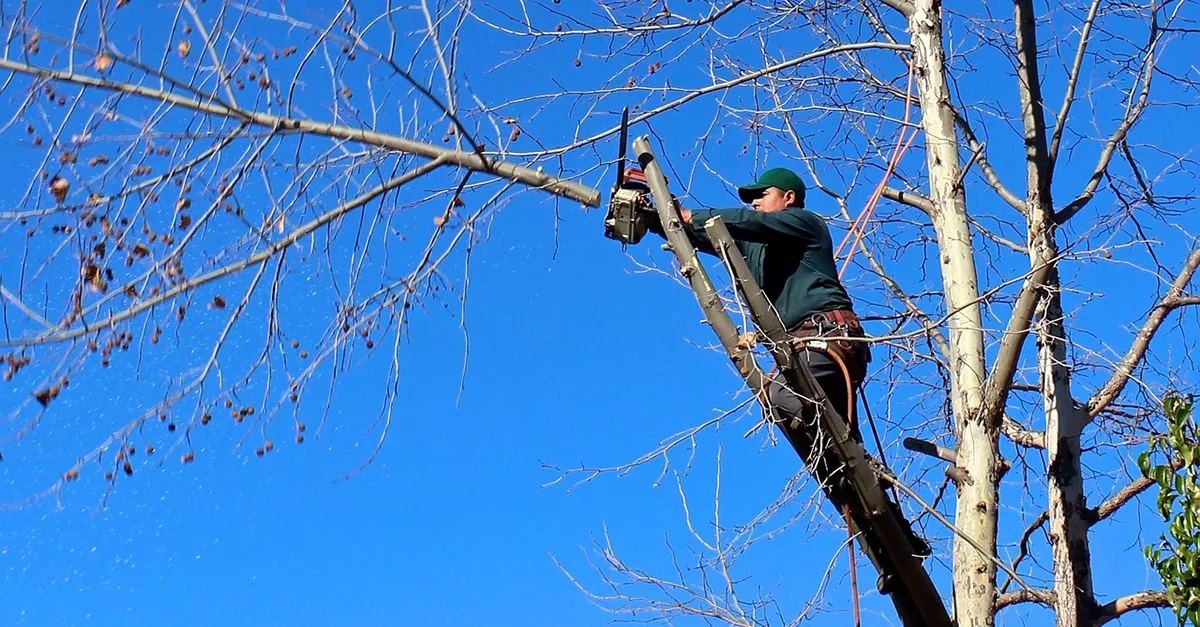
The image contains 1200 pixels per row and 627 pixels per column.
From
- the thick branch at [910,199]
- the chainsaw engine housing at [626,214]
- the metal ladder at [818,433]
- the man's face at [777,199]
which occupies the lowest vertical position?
the metal ladder at [818,433]

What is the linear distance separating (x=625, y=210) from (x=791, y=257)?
931mm

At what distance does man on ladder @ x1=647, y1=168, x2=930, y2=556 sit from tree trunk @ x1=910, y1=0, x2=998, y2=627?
28cm

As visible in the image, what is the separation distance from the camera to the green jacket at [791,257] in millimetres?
5719

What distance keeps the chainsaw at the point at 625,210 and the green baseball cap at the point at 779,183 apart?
1.12 m

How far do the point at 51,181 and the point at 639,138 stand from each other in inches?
90.3

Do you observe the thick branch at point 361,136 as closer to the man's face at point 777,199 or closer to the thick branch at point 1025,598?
the man's face at point 777,199

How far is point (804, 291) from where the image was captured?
5902 millimetres

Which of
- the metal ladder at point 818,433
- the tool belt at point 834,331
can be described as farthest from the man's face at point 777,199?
the metal ladder at point 818,433

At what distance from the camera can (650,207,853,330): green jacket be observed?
18.8ft

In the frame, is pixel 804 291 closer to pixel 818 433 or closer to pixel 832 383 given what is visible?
pixel 832 383

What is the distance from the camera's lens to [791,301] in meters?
5.92

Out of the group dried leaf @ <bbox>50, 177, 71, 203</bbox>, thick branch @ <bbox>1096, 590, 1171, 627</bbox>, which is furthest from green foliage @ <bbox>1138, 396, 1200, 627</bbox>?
dried leaf @ <bbox>50, 177, 71, 203</bbox>

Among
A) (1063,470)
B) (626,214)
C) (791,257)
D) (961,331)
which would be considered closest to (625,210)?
(626,214)

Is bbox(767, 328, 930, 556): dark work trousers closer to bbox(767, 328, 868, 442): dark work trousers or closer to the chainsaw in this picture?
bbox(767, 328, 868, 442): dark work trousers
